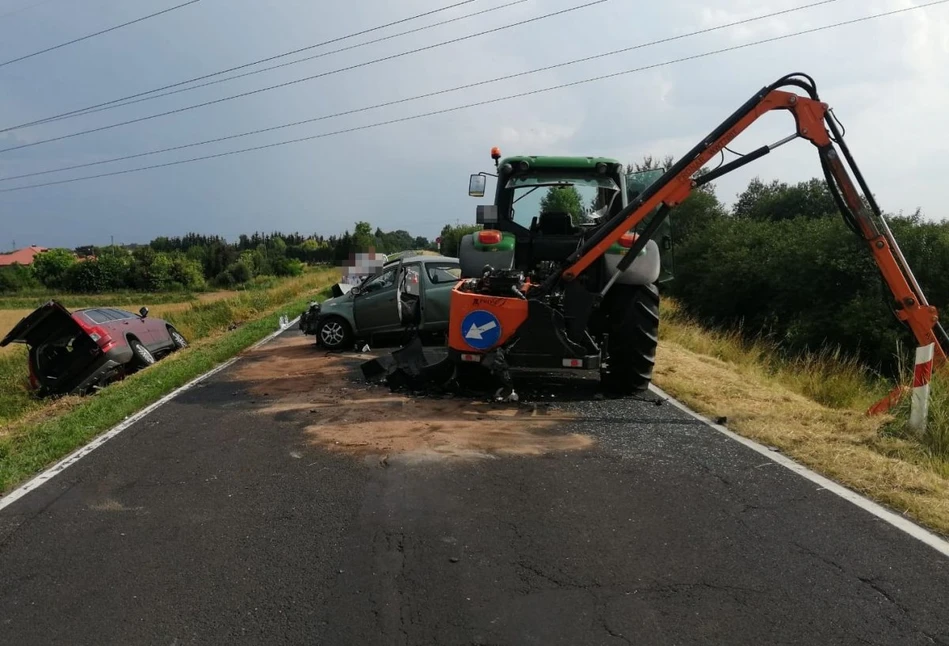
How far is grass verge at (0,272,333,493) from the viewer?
7059 mm

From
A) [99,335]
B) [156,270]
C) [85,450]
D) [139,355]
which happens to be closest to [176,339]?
[139,355]

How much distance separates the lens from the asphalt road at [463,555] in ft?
12.0

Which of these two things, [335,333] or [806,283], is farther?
[806,283]

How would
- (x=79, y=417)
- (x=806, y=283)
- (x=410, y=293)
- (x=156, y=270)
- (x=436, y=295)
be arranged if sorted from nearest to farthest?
1. (x=79, y=417)
2. (x=436, y=295)
3. (x=410, y=293)
4. (x=806, y=283)
5. (x=156, y=270)

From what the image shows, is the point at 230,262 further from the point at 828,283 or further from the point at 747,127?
the point at 747,127

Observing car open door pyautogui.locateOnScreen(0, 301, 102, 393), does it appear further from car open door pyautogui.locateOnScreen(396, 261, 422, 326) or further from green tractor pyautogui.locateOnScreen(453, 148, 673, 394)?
green tractor pyautogui.locateOnScreen(453, 148, 673, 394)

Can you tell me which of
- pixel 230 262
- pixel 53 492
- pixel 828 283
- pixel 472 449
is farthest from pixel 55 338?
pixel 230 262

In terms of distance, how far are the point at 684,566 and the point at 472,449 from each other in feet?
9.14

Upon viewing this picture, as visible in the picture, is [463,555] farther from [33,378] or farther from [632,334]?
[33,378]

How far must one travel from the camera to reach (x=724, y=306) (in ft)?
79.2

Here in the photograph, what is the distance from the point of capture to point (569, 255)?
955 centimetres

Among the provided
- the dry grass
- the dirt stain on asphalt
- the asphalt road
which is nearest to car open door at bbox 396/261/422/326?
the dirt stain on asphalt

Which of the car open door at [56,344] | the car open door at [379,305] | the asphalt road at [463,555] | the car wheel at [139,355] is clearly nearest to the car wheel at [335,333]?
the car open door at [379,305]

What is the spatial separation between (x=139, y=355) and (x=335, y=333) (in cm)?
519
